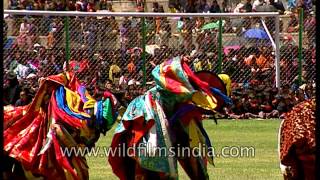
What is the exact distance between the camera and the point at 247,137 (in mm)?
16391

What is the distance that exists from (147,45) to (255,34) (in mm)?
2280

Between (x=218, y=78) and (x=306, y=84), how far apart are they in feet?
38.3

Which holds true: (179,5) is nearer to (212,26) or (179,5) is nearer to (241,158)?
(212,26)

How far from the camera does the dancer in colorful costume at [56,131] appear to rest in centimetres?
844

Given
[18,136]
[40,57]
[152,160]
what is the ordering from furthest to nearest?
[40,57], [18,136], [152,160]

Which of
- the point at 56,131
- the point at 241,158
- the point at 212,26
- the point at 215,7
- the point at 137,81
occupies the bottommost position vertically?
the point at 137,81

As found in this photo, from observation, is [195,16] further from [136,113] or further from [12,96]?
[136,113]

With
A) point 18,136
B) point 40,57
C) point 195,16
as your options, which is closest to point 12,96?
point 40,57

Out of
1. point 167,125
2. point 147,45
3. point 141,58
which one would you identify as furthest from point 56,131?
point 147,45

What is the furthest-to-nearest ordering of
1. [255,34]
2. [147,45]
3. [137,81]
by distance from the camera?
[255,34] → [147,45] → [137,81]

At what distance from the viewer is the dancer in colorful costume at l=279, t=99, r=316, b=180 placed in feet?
24.9

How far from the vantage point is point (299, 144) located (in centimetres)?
761

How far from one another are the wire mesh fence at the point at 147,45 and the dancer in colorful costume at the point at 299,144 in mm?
11243

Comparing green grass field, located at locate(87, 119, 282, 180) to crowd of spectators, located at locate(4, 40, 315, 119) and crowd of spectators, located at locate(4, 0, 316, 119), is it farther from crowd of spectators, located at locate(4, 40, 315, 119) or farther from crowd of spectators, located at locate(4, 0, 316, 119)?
crowd of spectators, located at locate(4, 0, 316, 119)
